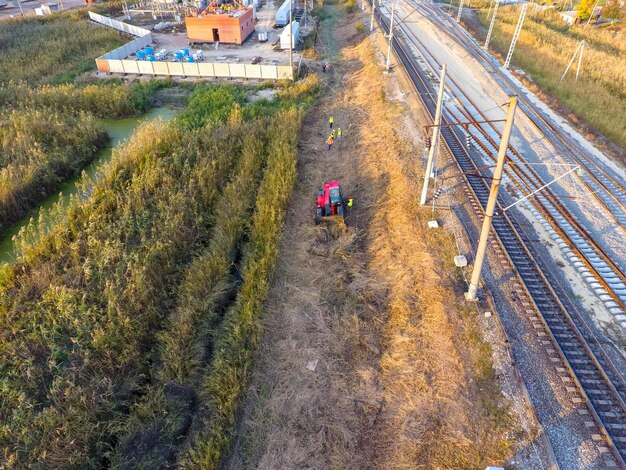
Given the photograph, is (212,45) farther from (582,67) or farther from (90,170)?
(582,67)

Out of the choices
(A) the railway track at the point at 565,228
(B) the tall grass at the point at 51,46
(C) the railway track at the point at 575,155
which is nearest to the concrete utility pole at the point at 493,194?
(A) the railway track at the point at 565,228

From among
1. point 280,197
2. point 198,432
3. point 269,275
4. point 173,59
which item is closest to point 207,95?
point 173,59

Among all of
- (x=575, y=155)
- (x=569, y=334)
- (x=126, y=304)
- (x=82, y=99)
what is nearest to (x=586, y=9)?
(x=575, y=155)

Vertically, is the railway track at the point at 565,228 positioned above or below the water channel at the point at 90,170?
above

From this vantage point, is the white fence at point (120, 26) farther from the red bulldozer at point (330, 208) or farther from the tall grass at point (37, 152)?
the red bulldozer at point (330, 208)

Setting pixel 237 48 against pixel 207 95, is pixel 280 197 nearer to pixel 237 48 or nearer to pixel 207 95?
pixel 207 95

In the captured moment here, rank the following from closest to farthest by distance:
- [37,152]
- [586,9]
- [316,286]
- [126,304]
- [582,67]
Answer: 1. [126,304]
2. [316,286]
3. [37,152]
4. [582,67]
5. [586,9]

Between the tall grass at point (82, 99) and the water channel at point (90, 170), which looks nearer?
the water channel at point (90, 170)

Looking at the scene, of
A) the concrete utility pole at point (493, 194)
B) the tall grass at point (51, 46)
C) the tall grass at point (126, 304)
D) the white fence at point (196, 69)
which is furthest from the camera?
the tall grass at point (51, 46)
